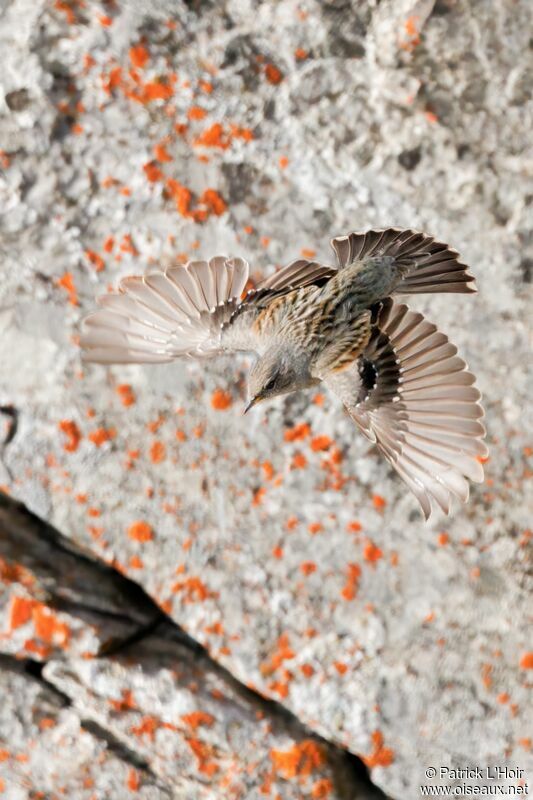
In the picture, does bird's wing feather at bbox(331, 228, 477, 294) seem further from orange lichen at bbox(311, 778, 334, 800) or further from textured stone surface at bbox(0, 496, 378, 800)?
orange lichen at bbox(311, 778, 334, 800)

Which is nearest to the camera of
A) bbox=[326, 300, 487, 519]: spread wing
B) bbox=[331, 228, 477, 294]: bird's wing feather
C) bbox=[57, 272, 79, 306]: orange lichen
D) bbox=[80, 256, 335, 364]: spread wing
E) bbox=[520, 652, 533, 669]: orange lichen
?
bbox=[326, 300, 487, 519]: spread wing

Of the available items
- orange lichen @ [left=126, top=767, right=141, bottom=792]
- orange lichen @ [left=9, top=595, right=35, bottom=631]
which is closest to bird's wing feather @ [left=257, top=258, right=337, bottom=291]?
orange lichen @ [left=9, top=595, right=35, bottom=631]

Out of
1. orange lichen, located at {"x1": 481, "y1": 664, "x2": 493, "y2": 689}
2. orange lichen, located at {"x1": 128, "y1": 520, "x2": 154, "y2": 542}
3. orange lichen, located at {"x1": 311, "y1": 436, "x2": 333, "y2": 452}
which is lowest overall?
orange lichen, located at {"x1": 128, "y1": 520, "x2": 154, "y2": 542}

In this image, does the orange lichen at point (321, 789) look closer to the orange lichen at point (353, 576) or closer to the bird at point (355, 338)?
the orange lichen at point (353, 576)

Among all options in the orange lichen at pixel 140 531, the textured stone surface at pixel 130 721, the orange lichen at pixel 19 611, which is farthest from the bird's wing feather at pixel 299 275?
the orange lichen at pixel 19 611

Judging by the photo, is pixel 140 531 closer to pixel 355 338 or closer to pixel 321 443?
pixel 321 443

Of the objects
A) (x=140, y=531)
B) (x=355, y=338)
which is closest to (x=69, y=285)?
(x=140, y=531)

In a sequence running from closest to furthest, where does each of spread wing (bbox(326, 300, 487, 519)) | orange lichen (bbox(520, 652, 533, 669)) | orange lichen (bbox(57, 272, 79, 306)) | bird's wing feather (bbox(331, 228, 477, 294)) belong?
spread wing (bbox(326, 300, 487, 519)) → bird's wing feather (bbox(331, 228, 477, 294)) → orange lichen (bbox(520, 652, 533, 669)) → orange lichen (bbox(57, 272, 79, 306))
